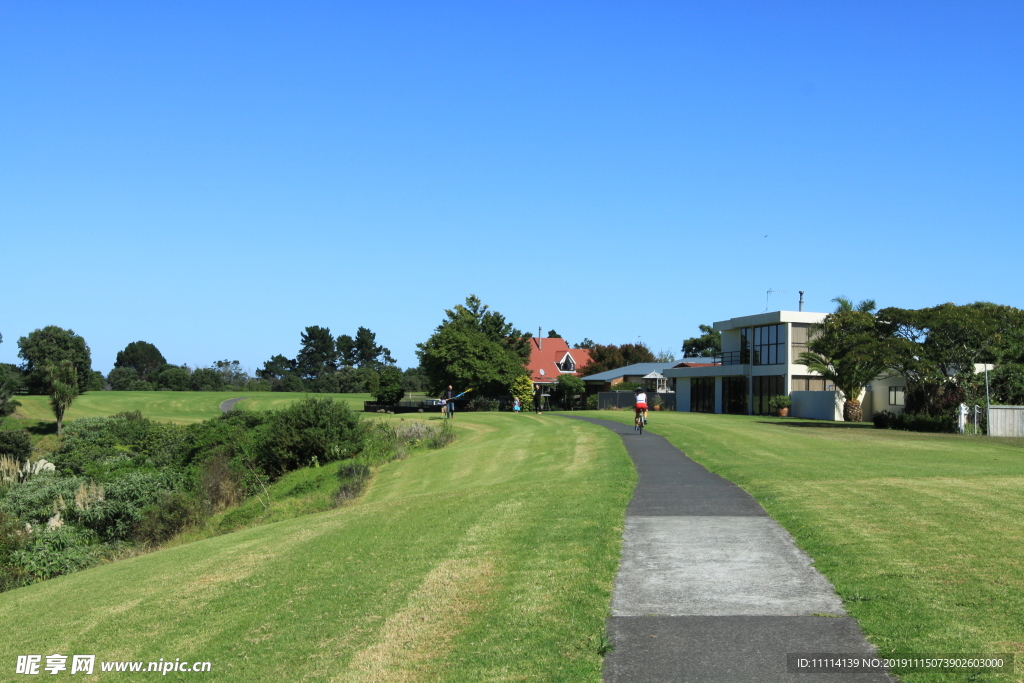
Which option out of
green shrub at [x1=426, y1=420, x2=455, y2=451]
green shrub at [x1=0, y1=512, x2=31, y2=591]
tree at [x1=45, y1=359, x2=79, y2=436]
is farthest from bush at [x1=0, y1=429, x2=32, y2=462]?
green shrub at [x1=0, y1=512, x2=31, y2=591]

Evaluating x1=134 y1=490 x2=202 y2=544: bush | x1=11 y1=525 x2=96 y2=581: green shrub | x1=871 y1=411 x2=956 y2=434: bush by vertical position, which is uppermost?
x1=871 y1=411 x2=956 y2=434: bush

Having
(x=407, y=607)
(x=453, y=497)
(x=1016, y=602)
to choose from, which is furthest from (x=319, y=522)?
(x=1016, y=602)

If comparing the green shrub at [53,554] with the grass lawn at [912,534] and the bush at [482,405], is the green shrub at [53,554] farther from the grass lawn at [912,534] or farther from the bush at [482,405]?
the bush at [482,405]

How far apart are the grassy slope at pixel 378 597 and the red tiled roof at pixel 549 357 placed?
74.1 m

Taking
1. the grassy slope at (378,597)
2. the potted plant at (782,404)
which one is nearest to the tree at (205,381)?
the potted plant at (782,404)

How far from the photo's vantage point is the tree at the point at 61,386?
54.8 meters

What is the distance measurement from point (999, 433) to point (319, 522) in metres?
28.1

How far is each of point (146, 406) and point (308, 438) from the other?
53.3 m

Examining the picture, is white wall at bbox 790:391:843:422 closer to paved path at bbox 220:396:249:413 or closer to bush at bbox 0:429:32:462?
bush at bbox 0:429:32:462

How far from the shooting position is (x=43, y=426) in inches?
2330

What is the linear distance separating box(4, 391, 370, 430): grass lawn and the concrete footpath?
180 ft

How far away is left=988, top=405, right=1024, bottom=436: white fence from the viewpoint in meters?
32.8

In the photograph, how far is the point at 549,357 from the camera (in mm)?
93375

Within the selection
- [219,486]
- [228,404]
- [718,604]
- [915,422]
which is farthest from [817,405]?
[228,404]
